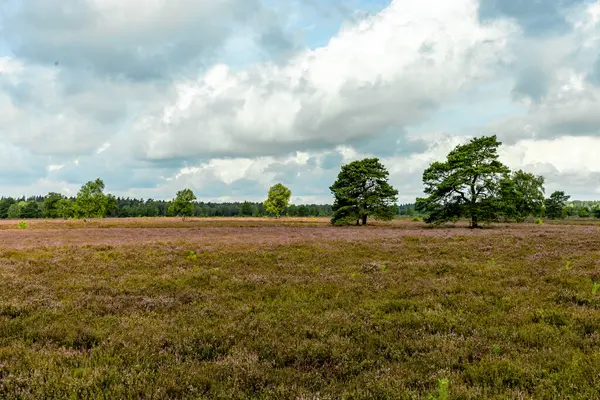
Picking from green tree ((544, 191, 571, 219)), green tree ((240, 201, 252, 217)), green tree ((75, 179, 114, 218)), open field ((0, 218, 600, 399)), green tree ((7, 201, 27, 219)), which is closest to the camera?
open field ((0, 218, 600, 399))

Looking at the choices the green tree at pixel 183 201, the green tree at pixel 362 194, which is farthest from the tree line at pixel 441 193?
the green tree at pixel 183 201

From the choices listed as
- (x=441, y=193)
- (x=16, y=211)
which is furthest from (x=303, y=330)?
(x=16, y=211)

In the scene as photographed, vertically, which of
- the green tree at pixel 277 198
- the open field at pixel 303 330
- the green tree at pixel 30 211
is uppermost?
the green tree at pixel 277 198

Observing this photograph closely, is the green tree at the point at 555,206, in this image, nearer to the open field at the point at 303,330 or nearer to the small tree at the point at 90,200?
the open field at the point at 303,330

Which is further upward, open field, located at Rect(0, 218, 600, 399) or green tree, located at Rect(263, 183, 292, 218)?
green tree, located at Rect(263, 183, 292, 218)

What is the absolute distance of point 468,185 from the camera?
46.2 metres

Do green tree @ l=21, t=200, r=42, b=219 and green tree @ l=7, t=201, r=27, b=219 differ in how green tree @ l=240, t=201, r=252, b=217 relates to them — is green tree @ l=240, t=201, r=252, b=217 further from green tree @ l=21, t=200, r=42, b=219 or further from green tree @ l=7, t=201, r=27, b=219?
green tree @ l=7, t=201, r=27, b=219

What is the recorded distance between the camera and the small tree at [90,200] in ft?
258

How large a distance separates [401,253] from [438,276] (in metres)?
6.03

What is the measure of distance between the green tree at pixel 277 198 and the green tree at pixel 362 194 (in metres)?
60.6

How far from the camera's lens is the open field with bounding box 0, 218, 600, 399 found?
532 cm

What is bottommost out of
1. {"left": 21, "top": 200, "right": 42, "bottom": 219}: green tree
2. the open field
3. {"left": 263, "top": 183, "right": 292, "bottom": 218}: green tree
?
the open field

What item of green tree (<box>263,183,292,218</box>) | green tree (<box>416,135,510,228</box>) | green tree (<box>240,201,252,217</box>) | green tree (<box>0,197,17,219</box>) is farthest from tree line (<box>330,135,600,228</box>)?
green tree (<box>0,197,17,219</box>)

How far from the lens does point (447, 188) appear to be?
4662cm
